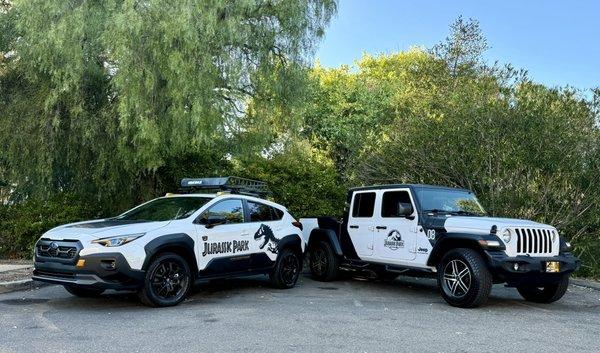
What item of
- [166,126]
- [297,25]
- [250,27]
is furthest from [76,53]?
[297,25]

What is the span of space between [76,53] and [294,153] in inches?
265

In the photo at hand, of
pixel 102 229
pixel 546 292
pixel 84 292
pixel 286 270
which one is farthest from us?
pixel 286 270

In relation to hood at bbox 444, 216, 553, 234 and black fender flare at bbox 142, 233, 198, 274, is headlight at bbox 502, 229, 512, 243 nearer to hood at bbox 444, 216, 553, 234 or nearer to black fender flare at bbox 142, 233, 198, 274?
hood at bbox 444, 216, 553, 234

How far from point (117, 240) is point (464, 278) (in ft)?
16.6

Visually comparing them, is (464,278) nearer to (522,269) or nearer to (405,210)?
(522,269)

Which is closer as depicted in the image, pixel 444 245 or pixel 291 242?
pixel 444 245

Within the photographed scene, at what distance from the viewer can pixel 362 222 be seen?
1123cm

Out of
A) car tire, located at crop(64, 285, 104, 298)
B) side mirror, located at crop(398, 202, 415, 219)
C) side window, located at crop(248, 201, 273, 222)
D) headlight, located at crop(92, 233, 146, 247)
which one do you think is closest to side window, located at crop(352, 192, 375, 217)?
side mirror, located at crop(398, 202, 415, 219)

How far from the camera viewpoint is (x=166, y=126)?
12.2 metres

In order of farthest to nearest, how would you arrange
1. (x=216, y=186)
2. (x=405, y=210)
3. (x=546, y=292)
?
(x=216, y=186) → (x=405, y=210) → (x=546, y=292)

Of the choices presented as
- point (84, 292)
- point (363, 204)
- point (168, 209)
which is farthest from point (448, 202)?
point (84, 292)

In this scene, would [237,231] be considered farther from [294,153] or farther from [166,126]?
[294,153]

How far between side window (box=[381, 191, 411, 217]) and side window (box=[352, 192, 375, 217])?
1.03 feet

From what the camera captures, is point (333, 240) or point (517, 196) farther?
point (517, 196)
